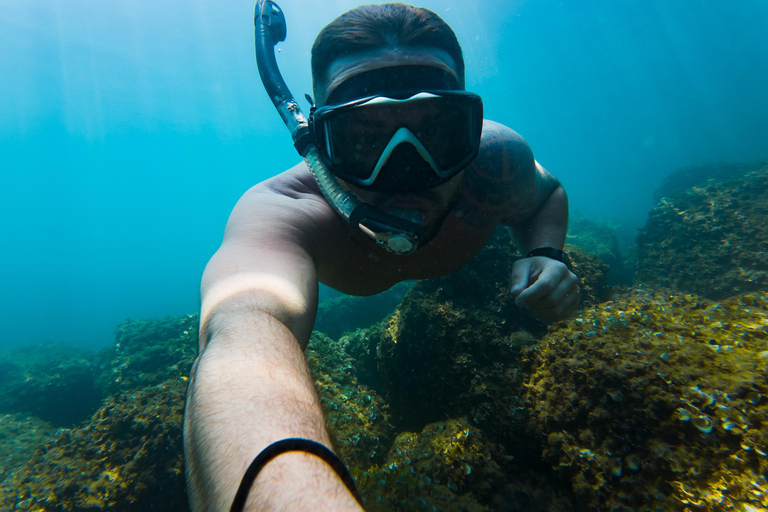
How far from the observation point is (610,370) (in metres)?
1.99

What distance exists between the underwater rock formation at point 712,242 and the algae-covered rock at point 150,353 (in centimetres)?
1093

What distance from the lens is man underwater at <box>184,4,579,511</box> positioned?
737mm

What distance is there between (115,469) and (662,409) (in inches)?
231

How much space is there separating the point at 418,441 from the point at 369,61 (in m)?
3.09

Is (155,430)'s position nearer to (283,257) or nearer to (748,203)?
(283,257)

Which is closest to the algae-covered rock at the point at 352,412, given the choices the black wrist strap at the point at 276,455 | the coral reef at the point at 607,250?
the black wrist strap at the point at 276,455

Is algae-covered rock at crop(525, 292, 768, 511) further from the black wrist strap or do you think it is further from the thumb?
the black wrist strap

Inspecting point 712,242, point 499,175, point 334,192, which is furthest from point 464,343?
point 712,242

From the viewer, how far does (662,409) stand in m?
1.71

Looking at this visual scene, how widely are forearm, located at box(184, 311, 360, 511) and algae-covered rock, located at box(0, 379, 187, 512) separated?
413cm

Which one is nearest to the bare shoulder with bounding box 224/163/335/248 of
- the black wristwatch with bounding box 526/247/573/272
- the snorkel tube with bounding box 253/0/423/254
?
the snorkel tube with bounding box 253/0/423/254

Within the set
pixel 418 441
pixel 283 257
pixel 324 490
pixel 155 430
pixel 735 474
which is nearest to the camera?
pixel 324 490

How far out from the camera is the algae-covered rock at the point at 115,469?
371cm

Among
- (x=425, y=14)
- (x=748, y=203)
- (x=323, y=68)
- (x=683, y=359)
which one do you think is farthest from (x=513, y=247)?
(x=748, y=203)
